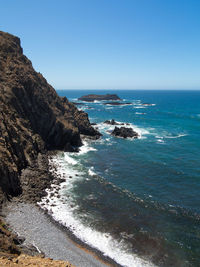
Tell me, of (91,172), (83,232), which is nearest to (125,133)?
(91,172)

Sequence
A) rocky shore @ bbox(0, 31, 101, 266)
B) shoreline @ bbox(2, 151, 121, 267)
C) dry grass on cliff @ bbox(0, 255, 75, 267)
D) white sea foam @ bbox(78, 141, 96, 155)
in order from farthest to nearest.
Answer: white sea foam @ bbox(78, 141, 96, 155) → rocky shore @ bbox(0, 31, 101, 266) → shoreline @ bbox(2, 151, 121, 267) → dry grass on cliff @ bbox(0, 255, 75, 267)

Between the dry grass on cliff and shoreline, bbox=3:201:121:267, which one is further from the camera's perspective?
shoreline, bbox=3:201:121:267

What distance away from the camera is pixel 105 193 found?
44.5 m

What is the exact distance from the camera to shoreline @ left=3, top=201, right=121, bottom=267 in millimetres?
27938

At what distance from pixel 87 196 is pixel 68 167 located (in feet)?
49.6

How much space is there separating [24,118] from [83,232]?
40.7m

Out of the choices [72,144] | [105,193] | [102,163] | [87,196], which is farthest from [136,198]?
[72,144]

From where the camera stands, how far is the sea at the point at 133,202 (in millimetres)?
30359

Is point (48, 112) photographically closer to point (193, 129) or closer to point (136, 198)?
point (136, 198)

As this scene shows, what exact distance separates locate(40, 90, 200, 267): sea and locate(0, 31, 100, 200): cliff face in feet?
23.1

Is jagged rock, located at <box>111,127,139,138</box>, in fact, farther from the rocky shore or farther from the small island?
the rocky shore

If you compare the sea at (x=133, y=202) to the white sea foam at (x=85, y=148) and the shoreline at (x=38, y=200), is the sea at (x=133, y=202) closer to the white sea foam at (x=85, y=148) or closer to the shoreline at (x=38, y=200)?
the white sea foam at (x=85, y=148)

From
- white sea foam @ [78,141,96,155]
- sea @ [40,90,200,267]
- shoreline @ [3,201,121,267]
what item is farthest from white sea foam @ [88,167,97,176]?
shoreline @ [3,201,121,267]

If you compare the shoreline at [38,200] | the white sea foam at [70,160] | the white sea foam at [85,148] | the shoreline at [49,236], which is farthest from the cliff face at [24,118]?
the shoreline at [49,236]
